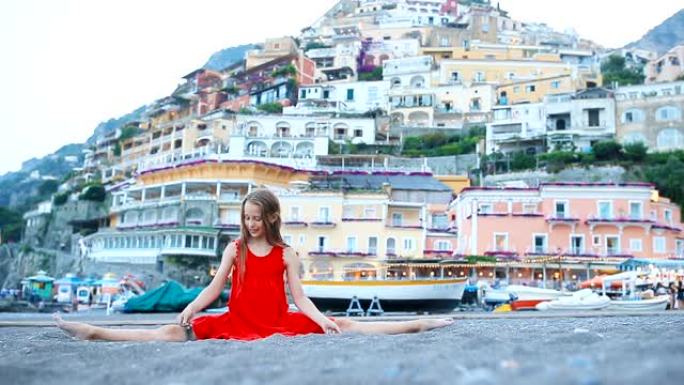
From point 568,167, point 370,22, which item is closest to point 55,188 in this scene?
point 370,22

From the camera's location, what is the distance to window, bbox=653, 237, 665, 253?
3278 centimetres

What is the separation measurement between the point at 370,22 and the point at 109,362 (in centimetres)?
9015

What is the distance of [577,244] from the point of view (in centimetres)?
3297

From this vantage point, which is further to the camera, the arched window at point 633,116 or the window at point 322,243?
the arched window at point 633,116

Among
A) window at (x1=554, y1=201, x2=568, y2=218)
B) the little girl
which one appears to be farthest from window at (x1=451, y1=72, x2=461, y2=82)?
the little girl

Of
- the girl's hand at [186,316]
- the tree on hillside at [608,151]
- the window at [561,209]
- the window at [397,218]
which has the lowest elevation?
the girl's hand at [186,316]

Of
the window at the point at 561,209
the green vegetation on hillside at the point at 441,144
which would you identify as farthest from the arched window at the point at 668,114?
the window at the point at 561,209

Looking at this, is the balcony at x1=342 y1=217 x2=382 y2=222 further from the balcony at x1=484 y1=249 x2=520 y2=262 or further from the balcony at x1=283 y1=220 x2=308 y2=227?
the balcony at x1=484 y1=249 x2=520 y2=262

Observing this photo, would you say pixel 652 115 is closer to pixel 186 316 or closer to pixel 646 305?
pixel 646 305

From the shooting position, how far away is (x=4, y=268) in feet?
179

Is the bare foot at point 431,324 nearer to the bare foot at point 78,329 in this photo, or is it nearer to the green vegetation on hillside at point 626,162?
the bare foot at point 78,329

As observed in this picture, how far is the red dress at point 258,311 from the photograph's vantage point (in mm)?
4914

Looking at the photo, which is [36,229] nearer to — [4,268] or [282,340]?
[4,268]

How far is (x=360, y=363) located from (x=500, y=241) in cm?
3169
